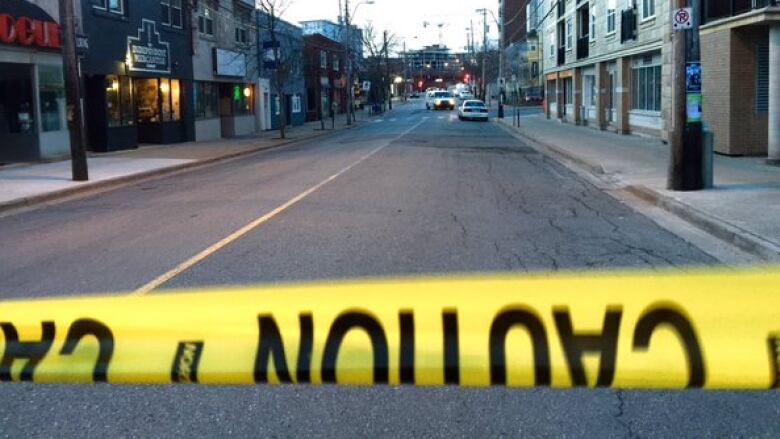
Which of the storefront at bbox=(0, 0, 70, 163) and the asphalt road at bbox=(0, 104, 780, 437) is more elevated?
the storefront at bbox=(0, 0, 70, 163)

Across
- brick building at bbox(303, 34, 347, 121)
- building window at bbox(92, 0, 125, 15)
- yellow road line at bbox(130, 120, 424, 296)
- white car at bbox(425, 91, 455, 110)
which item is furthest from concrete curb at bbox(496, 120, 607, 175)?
white car at bbox(425, 91, 455, 110)

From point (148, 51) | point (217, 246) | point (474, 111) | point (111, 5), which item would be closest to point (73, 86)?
point (217, 246)

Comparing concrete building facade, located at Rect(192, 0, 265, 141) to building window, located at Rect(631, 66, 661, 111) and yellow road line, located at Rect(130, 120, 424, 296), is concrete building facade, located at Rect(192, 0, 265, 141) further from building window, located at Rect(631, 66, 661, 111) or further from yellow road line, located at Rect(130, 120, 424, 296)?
yellow road line, located at Rect(130, 120, 424, 296)

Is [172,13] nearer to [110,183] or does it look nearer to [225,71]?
[225,71]

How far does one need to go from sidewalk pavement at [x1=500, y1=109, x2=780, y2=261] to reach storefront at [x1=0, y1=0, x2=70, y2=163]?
1417cm

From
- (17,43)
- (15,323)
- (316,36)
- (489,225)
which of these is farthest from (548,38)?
(15,323)

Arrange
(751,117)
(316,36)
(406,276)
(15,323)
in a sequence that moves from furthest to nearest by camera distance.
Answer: (316,36) → (751,117) → (406,276) → (15,323)

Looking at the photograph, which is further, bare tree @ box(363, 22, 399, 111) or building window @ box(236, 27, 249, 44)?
bare tree @ box(363, 22, 399, 111)

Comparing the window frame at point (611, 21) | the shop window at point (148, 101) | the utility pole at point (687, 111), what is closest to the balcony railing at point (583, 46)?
the window frame at point (611, 21)

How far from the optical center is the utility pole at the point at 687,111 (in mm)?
12523

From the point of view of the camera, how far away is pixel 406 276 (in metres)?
7.14

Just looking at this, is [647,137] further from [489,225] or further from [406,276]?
[406,276]

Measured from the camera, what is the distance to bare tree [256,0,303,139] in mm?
35056

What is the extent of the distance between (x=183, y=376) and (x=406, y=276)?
4559 mm
